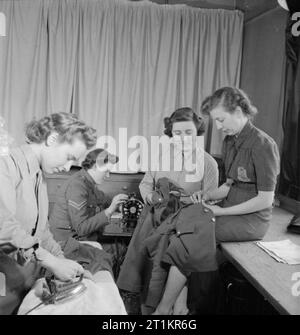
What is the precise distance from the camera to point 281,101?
1.89 meters

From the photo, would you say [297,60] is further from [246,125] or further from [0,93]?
[0,93]

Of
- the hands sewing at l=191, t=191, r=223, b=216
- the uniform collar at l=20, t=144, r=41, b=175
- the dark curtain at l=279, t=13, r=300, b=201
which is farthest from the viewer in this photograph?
the dark curtain at l=279, t=13, r=300, b=201

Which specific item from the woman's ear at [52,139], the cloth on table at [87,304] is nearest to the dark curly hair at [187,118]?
the woman's ear at [52,139]

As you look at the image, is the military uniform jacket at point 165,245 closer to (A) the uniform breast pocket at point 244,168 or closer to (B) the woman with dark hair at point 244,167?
(B) the woman with dark hair at point 244,167

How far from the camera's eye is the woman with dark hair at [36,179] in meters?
0.97

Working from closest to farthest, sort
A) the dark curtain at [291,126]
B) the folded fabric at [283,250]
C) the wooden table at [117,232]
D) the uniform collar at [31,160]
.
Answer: the uniform collar at [31,160], the folded fabric at [283,250], the dark curtain at [291,126], the wooden table at [117,232]

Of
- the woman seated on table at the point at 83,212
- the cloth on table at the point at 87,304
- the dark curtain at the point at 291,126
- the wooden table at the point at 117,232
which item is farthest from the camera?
the wooden table at the point at 117,232

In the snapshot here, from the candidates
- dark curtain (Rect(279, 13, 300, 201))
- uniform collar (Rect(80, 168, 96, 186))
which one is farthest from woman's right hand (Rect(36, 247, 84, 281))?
dark curtain (Rect(279, 13, 300, 201))

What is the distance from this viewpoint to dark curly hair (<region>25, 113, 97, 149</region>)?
1083 mm

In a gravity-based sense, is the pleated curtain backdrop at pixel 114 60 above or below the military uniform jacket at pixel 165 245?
above

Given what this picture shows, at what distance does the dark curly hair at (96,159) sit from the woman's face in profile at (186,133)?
35cm

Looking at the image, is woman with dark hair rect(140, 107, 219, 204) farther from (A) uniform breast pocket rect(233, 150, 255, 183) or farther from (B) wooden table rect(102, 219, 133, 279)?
(A) uniform breast pocket rect(233, 150, 255, 183)

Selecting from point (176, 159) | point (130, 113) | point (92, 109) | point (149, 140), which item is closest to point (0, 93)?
point (92, 109)

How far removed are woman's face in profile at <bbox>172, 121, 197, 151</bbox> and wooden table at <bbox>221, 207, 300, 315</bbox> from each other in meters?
0.55
